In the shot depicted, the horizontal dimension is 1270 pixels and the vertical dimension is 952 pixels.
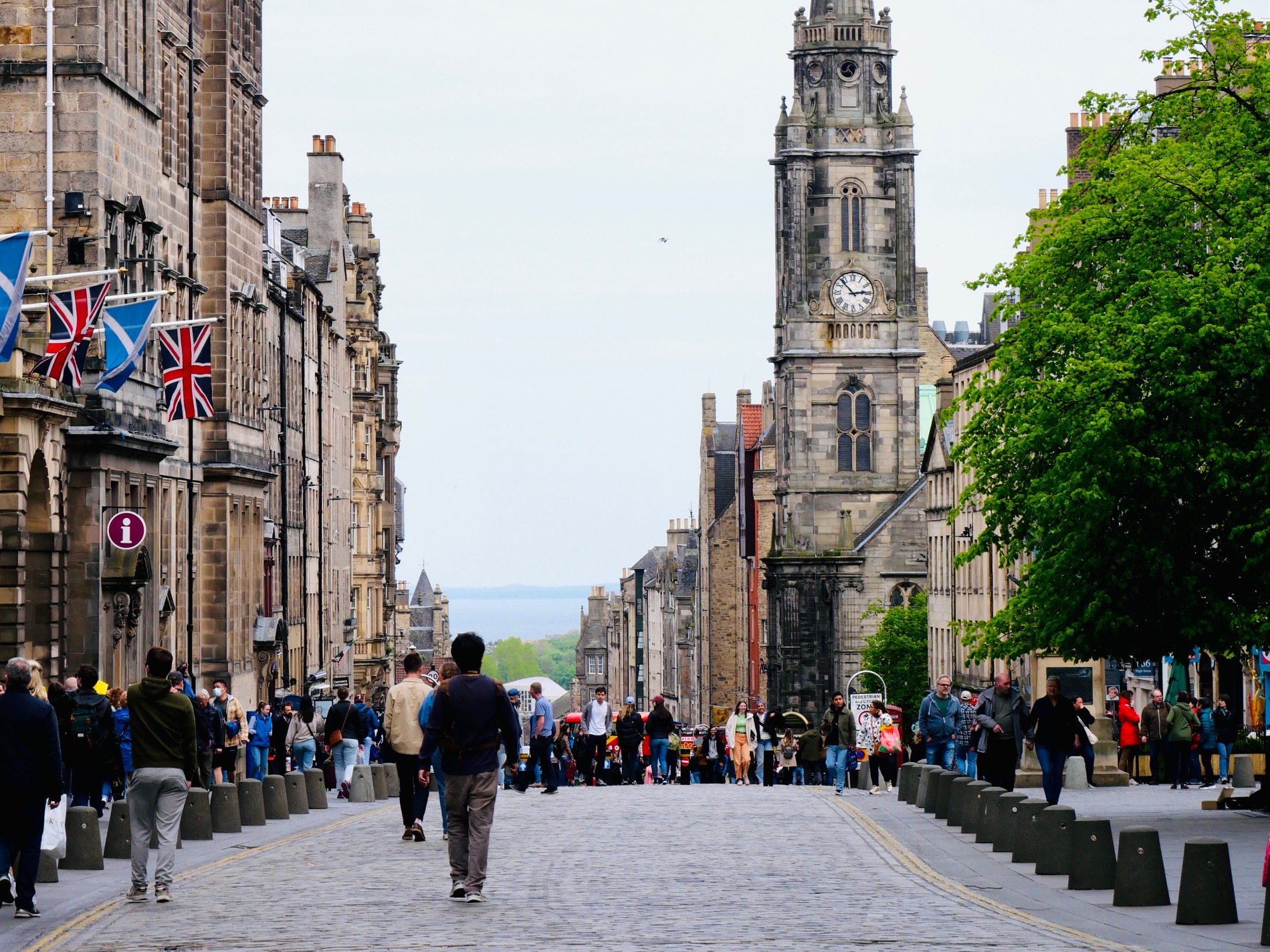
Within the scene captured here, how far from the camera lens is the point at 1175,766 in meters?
36.7

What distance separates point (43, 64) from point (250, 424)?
16148 mm

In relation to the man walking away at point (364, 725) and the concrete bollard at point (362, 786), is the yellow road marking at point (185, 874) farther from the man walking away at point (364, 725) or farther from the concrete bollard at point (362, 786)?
the man walking away at point (364, 725)

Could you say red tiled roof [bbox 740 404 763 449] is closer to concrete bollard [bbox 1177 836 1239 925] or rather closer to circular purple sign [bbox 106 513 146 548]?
circular purple sign [bbox 106 513 146 548]

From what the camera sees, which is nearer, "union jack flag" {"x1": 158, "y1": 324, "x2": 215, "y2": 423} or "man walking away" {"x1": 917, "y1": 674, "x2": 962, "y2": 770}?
"man walking away" {"x1": 917, "y1": 674, "x2": 962, "y2": 770}

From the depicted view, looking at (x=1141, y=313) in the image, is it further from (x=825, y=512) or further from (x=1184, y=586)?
(x=825, y=512)

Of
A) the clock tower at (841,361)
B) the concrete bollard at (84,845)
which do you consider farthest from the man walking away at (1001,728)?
the clock tower at (841,361)

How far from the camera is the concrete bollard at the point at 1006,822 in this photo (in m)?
22.4

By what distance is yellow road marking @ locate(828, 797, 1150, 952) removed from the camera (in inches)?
589

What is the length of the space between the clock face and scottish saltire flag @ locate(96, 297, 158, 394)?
64.0m

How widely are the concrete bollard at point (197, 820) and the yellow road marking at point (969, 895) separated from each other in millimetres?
6991

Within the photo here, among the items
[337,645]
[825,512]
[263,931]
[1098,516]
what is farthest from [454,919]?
[825,512]

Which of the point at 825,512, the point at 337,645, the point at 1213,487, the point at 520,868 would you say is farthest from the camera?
the point at 825,512

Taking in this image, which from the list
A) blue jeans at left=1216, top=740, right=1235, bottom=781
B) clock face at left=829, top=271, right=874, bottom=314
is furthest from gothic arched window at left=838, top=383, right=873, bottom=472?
blue jeans at left=1216, top=740, right=1235, bottom=781

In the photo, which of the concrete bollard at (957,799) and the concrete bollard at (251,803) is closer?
the concrete bollard at (957,799)
